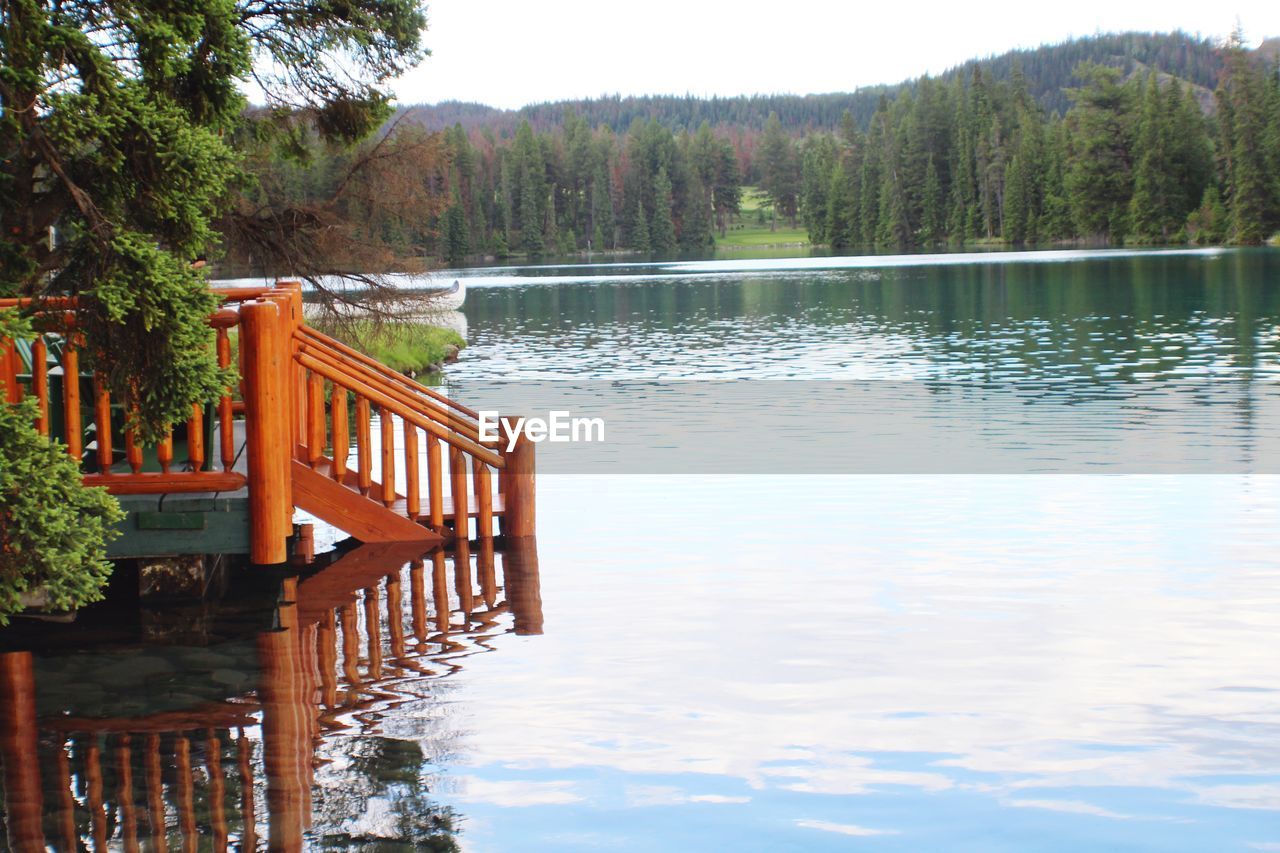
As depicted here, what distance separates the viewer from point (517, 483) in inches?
447

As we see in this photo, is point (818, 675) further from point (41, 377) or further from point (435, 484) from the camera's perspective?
point (41, 377)

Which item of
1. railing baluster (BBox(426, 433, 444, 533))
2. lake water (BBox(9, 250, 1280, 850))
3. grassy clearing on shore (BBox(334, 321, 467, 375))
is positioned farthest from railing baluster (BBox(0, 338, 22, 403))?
grassy clearing on shore (BBox(334, 321, 467, 375))

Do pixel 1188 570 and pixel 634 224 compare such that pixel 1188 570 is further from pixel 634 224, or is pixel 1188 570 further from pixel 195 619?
pixel 634 224

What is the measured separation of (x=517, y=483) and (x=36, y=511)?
18.2 ft

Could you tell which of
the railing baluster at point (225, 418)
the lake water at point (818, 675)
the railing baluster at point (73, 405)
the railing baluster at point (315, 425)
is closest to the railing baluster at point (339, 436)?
the railing baluster at point (315, 425)

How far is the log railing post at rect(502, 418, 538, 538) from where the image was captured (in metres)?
11.2

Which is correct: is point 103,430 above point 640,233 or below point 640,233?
below

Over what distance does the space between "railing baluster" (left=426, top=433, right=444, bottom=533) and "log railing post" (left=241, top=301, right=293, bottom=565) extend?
151cm

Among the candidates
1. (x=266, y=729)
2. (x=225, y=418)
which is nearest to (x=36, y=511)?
(x=266, y=729)

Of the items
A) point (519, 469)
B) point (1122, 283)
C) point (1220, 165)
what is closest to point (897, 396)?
point (519, 469)

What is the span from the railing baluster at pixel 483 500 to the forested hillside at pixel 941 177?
104 feet

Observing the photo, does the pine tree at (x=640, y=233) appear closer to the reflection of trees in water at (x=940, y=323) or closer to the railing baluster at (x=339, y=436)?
the reflection of trees in water at (x=940, y=323)

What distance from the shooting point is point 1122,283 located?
5816 centimetres

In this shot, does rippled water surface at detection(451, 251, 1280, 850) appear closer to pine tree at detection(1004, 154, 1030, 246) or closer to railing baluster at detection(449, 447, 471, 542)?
railing baluster at detection(449, 447, 471, 542)
